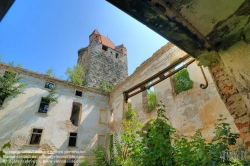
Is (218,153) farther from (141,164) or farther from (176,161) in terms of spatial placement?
(141,164)

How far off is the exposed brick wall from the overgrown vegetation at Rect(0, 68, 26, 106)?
1287cm

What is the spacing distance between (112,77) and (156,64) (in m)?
11.6

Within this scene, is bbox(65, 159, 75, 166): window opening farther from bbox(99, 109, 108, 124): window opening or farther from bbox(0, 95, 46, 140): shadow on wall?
bbox(0, 95, 46, 140): shadow on wall

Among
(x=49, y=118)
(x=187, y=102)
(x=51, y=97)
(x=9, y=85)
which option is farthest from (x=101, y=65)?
(x=187, y=102)

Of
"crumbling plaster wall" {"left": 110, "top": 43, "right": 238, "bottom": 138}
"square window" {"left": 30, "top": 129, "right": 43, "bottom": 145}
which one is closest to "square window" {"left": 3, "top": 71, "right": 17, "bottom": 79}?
"square window" {"left": 30, "top": 129, "right": 43, "bottom": 145}

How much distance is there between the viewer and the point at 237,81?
1496 millimetres

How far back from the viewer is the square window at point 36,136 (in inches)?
413

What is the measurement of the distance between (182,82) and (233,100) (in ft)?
18.2

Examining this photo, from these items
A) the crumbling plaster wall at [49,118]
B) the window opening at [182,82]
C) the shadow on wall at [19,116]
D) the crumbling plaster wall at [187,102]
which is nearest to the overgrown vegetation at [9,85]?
the crumbling plaster wall at [49,118]

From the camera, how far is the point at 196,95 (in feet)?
21.4

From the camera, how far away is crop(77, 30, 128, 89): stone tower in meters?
18.4

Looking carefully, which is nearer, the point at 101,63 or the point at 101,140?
the point at 101,140

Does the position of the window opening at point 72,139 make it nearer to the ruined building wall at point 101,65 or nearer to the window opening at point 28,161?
the window opening at point 28,161

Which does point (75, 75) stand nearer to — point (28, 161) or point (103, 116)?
point (103, 116)
